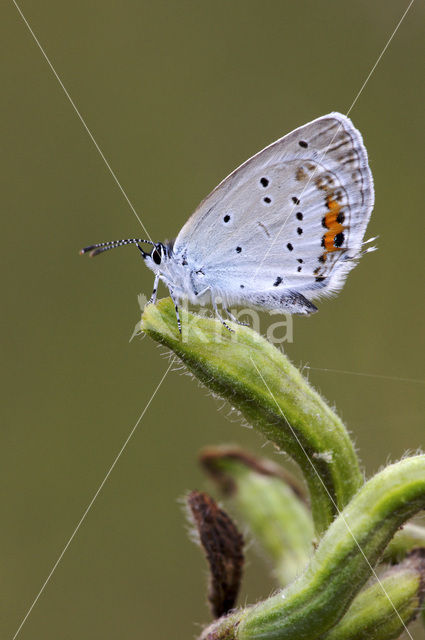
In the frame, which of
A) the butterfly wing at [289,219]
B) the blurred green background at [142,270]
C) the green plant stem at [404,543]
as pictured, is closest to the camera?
the green plant stem at [404,543]

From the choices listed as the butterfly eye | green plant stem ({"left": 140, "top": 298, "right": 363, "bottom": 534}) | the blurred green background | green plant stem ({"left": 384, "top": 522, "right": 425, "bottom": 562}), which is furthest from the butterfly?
the blurred green background

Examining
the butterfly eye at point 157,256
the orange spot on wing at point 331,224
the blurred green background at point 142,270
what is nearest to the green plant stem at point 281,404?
the orange spot on wing at point 331,224

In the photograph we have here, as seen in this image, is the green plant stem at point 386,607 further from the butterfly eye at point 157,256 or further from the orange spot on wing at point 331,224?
the butterfly eye at point 157,256

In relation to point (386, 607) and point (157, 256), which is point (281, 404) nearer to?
point (386, 607)

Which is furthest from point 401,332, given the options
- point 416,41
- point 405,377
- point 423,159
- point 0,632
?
point 0,632

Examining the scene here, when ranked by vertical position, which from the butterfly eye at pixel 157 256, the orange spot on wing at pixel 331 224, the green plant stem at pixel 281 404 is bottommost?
the green plant stem at pixel 281 404

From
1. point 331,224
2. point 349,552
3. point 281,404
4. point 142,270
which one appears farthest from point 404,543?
point 142,270

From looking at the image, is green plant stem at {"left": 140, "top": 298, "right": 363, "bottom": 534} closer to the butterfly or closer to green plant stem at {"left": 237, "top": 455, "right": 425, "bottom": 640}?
green plant stem at {"left": 237, "top": 455, "right": 425, "bottom": 640}
